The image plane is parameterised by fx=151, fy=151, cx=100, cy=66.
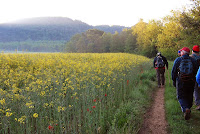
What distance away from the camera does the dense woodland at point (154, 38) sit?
13.5 metres

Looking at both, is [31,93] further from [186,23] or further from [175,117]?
[186,23]

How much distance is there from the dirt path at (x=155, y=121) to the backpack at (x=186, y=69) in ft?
5.04

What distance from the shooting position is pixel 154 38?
38.9 metres

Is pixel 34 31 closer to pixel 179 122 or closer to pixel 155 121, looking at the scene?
pixel 155 121

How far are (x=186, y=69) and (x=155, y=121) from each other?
198 centimetres

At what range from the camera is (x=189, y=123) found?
455 cm

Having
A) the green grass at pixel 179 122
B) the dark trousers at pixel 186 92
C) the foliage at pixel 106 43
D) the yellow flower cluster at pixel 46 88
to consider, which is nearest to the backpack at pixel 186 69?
the dark trousers at pixel 186 92

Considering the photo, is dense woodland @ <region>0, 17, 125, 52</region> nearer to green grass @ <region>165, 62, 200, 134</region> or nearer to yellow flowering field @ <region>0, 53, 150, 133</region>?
yellow flowering field @ <region>0, 53, 150, 133</region>

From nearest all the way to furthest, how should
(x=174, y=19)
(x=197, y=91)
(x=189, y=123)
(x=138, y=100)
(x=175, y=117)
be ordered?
(x=189, y=123) < (x=175, y=117) < (x=197, y=91) < (x=138, y=100) < (x=174, y=19)

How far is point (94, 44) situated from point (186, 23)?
4769cm

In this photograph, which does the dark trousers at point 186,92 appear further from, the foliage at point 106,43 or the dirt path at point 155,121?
the foliage at point 106,43

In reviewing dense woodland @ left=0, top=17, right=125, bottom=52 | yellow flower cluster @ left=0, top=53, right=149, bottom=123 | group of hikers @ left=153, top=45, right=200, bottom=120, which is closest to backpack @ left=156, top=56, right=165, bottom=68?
yellow flower cluster @ left=0, top=53, right=149, bottom=123

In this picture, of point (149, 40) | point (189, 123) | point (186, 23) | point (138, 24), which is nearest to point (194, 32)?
point (186, 23)

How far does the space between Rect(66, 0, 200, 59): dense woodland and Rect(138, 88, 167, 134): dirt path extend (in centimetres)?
857
